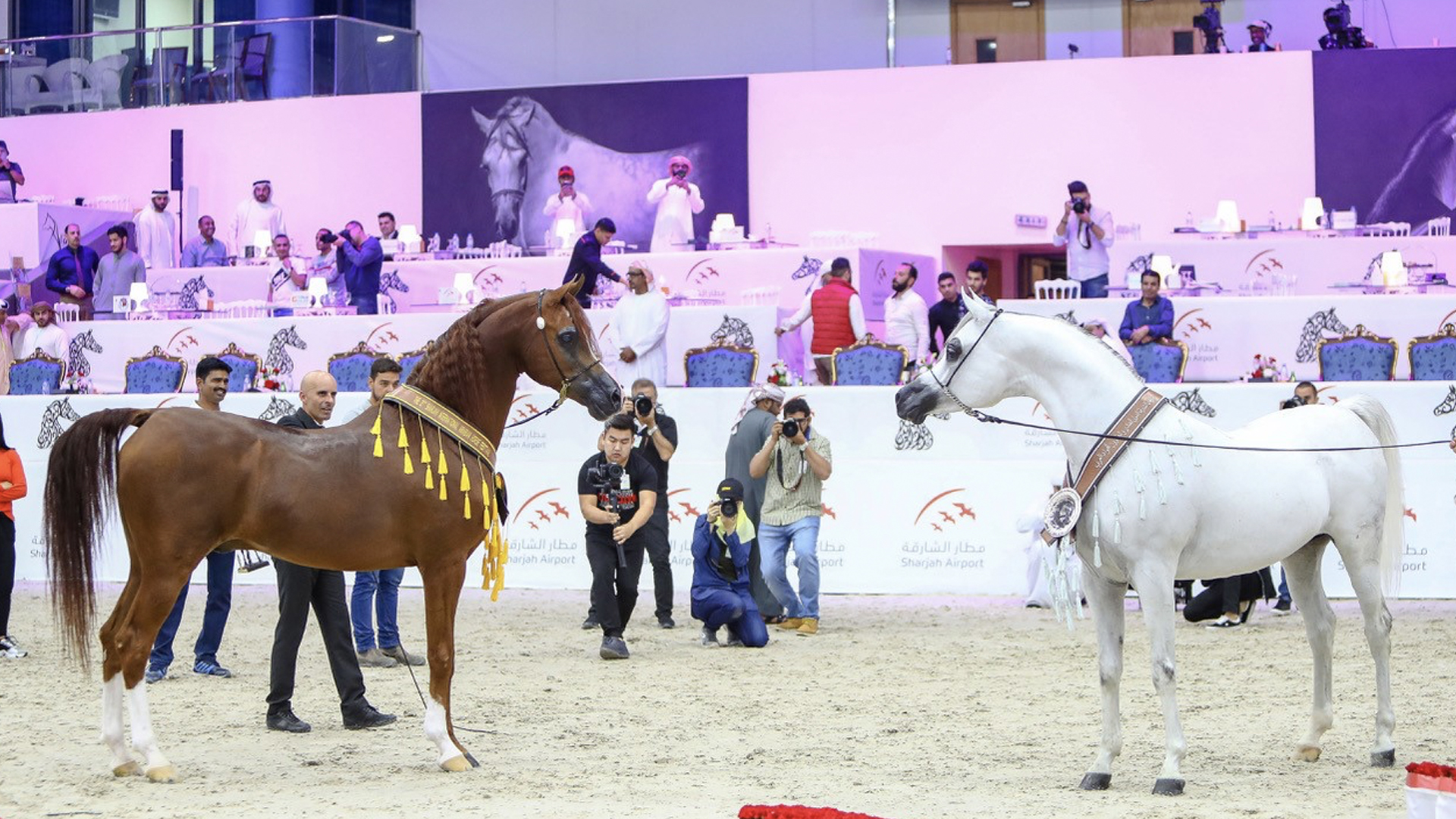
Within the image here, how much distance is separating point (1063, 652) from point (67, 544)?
20.8 feet

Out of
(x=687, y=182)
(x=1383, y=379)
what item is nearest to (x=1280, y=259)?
(x=1383, y=379)

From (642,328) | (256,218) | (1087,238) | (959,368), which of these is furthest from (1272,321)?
(256,218)

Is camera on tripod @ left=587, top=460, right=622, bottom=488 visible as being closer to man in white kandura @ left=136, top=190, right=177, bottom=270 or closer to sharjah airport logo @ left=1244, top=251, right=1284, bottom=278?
sharjah airport logo @ left=1244, top=251, right=1284, bottom=278

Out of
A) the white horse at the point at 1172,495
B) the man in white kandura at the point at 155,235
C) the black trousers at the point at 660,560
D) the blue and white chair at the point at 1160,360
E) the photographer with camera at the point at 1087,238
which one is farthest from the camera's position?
the man in white kandura at the point at 155,235

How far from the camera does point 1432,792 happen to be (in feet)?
16.3

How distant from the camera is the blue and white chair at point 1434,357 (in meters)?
14.8

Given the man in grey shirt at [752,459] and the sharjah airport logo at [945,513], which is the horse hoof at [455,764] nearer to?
the man in grey shirt at [752,459]

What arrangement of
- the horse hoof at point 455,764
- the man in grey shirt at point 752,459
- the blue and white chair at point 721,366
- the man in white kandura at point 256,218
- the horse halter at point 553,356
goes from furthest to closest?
the man in white kandura at point 256,218, the blue and white chair at point 721,366, the man in grey shirt at point 752,459, the horse halter at point 553,356, the horse hoof at point 455,764

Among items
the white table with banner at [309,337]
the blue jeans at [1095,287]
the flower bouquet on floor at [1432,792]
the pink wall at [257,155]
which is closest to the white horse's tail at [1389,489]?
the flower bouquet on floor at [1432,792]

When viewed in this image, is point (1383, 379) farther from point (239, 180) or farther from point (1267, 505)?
point (239, 180)

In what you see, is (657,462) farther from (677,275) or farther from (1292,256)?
(1292,256)

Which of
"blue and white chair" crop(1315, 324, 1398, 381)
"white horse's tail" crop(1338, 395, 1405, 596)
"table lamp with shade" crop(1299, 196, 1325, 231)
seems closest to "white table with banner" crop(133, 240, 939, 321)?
"table lamp with shade" crop(1299, 196, 1325, 231)

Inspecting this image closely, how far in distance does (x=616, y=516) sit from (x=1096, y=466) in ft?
16.5

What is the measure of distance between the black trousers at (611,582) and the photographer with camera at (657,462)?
816 millimetres
